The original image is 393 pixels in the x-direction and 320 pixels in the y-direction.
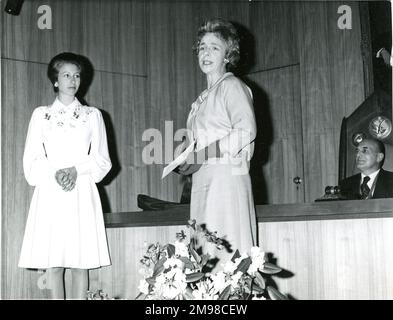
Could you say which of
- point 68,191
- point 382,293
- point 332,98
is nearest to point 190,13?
point 332,98

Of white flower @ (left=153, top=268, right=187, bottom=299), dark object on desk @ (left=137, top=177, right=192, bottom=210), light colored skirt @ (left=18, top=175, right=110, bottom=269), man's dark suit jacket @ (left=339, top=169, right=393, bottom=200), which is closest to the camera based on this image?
white flower @ (left=153, top=268, right=187, bottom=299)

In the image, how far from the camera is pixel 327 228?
2.82m

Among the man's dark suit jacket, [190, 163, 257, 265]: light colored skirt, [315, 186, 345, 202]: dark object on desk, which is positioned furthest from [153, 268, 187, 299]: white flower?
the man's dark suit jacket

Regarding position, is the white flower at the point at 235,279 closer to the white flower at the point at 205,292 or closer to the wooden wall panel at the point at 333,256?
the white flower at the point at 205,292

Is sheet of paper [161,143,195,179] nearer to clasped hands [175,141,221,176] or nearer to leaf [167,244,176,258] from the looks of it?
clasped hands [175,141,221,176]

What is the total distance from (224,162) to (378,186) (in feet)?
6.78

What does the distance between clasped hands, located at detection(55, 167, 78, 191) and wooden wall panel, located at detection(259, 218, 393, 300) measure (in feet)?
3.29

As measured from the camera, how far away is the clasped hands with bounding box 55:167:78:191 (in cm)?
318

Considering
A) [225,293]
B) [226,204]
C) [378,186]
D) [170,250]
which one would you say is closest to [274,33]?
[378,186]

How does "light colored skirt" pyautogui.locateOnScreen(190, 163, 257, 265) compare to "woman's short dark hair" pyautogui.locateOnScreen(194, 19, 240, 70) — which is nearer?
"light colored skirt" pyautogui.locateOnScreen(190, 163, 257, 265)

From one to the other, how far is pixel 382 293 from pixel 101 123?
5.64ft

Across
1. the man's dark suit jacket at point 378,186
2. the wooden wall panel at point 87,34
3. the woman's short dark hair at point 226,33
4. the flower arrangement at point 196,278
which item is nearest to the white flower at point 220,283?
the flower arrangement at point 196,278
